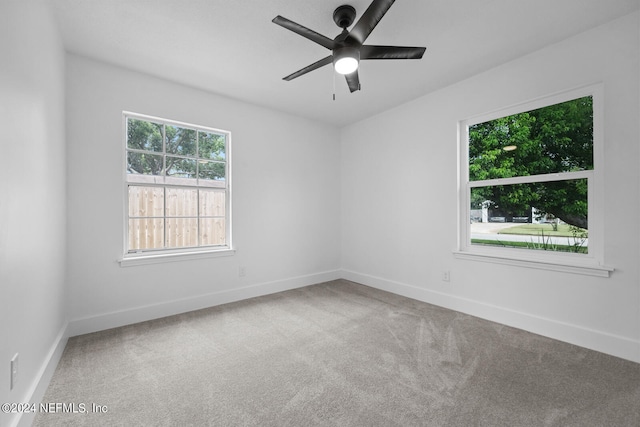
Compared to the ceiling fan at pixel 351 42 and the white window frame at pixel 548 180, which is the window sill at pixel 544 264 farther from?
the ceiling fan at pixel 351 42

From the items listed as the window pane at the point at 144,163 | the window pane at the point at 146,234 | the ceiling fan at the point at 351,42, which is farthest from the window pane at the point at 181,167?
the ceiling fan at the point at 351,42

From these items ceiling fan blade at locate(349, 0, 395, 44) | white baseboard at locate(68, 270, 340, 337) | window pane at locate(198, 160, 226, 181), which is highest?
ceiling fan blade at locate(349, 0, 395, 44)

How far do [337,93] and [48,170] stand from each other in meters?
2.92

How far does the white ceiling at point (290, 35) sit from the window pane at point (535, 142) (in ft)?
2.07

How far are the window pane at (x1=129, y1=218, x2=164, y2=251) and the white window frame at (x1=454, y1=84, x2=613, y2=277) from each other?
11.4 ft

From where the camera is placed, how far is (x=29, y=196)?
165 cm

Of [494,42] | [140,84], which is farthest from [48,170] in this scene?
[494,42]

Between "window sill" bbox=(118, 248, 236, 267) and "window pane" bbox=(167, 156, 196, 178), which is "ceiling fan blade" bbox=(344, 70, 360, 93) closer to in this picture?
"window pane" bbox=(167, 156, 196, 178)

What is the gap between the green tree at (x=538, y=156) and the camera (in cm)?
256

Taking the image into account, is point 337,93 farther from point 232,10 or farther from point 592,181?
point 592,181

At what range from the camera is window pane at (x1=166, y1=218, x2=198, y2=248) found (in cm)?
332

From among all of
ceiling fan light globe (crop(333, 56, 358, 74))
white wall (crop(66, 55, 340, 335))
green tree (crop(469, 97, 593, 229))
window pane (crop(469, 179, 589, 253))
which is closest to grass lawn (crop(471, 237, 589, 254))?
window pane (crop(469, 179, 589, 253))

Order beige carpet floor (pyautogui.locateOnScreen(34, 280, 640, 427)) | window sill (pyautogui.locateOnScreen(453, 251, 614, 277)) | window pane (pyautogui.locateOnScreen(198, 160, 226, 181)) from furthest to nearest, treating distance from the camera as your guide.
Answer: window pane (pyautogui.locateOnScreen(198, 160, 226, 181))
window sill (pyautogui.locateOnScreen(453, 251, 614, 277))
beige carpet floor (pyautogui.locateOnScreen(34, 280, 640, 427))

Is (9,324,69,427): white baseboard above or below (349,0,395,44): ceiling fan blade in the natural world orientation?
below
